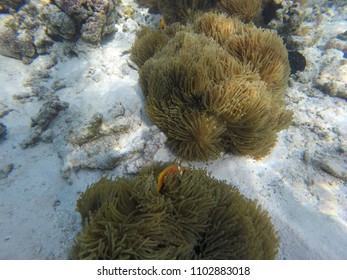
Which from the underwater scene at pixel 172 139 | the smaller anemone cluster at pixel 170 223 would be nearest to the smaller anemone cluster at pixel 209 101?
the underwater scene at pixel 172 139

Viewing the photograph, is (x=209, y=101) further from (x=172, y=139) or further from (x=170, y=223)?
(x=170, y=223)

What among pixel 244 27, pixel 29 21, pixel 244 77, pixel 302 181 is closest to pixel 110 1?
pixel 29 21

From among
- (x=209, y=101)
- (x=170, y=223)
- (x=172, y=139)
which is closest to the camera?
(x=170, y=223)

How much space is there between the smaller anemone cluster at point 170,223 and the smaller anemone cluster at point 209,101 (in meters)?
0.79

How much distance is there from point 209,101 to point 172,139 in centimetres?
77

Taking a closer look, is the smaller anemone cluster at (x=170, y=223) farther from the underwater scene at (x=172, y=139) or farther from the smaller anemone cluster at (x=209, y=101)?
the smaller anemone cluster at (x=209, y=101)

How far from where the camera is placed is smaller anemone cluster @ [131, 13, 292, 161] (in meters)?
3.19

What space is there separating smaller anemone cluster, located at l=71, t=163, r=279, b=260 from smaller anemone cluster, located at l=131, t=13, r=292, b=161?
31.1 inches

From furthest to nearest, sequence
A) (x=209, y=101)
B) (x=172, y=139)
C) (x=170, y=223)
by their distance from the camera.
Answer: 1. (x=172, y=139)
2. (x=209, y=101)
3. (x=170, y=223)

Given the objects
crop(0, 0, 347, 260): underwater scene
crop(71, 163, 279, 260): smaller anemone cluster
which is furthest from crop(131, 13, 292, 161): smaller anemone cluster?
crop(71, 163, 279, 260): smaller anemone cluster

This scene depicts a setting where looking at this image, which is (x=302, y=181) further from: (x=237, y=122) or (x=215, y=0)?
(x=215, y=0)

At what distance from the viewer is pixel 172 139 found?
3.48 m

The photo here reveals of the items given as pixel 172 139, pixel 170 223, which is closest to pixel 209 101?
pixel 172 139
